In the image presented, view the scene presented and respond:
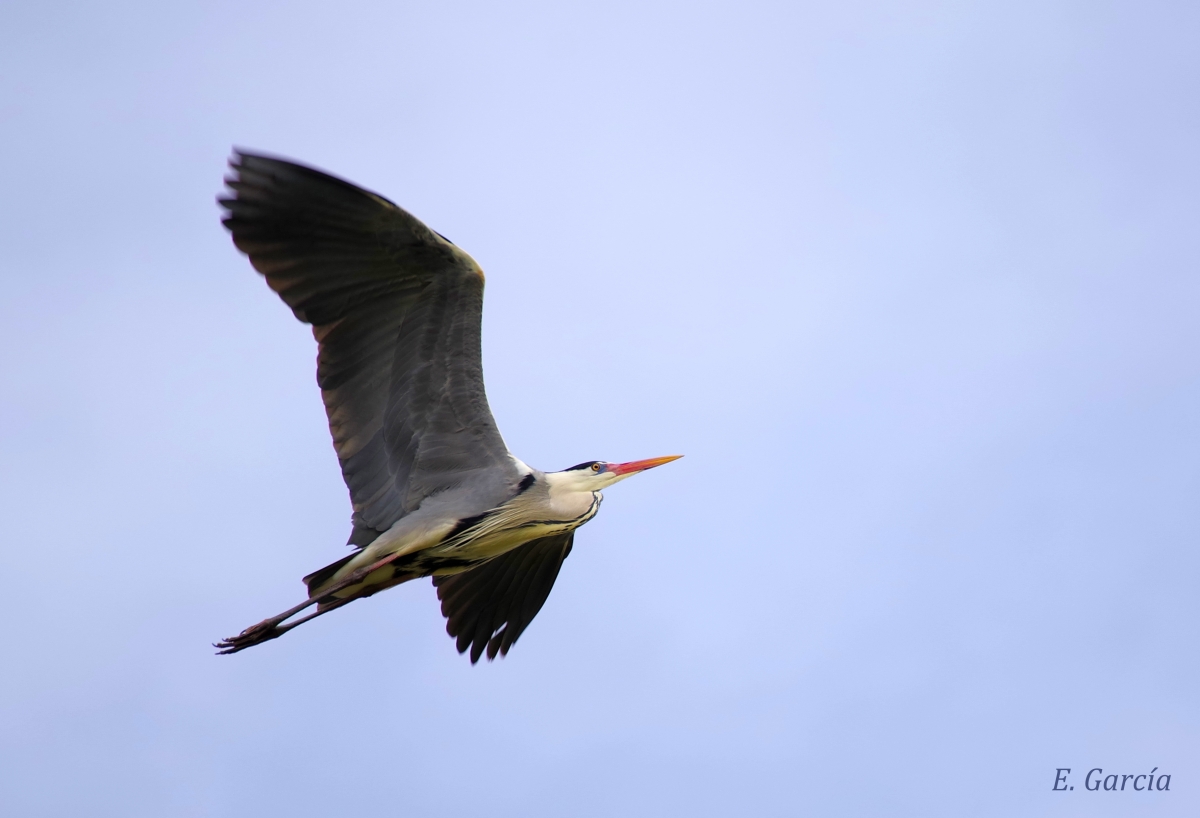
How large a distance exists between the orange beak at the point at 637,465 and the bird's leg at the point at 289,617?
171 centimetres

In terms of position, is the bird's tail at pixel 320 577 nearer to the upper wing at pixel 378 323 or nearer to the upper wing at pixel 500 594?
the upper wing at pixel 378 323

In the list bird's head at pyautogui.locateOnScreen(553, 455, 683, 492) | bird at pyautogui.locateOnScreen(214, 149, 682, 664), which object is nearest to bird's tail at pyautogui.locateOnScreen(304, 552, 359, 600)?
bird at pyautogui.locateOnScreen(214, 149, 682, 664)

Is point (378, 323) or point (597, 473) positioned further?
point (597, 473)

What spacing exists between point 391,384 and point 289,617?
162 centimetres

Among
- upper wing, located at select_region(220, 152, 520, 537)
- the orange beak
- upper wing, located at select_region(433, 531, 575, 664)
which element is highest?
upper wing, located at select_region(220, 152, 520, 537)

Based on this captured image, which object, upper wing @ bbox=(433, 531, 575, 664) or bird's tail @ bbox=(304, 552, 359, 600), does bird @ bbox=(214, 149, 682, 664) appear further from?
upper wing @ bbox=(433, 531, 575, 664)

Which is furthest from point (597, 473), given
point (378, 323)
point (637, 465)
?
point (378, 323)

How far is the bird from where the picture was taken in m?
9.36

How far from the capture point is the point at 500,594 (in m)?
11.6

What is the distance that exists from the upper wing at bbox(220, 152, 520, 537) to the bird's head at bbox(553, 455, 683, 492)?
501mm

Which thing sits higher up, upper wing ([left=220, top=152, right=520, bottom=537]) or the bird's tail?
upper wing ([left=220, top=152, right=520, bottom=537])

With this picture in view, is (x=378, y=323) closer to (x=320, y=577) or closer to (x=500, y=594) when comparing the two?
(x=320, y=577)

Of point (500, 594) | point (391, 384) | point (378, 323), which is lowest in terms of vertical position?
point (500, 594)

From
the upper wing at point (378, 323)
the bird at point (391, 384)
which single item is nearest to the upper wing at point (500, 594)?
the bird at point (391, 384)
